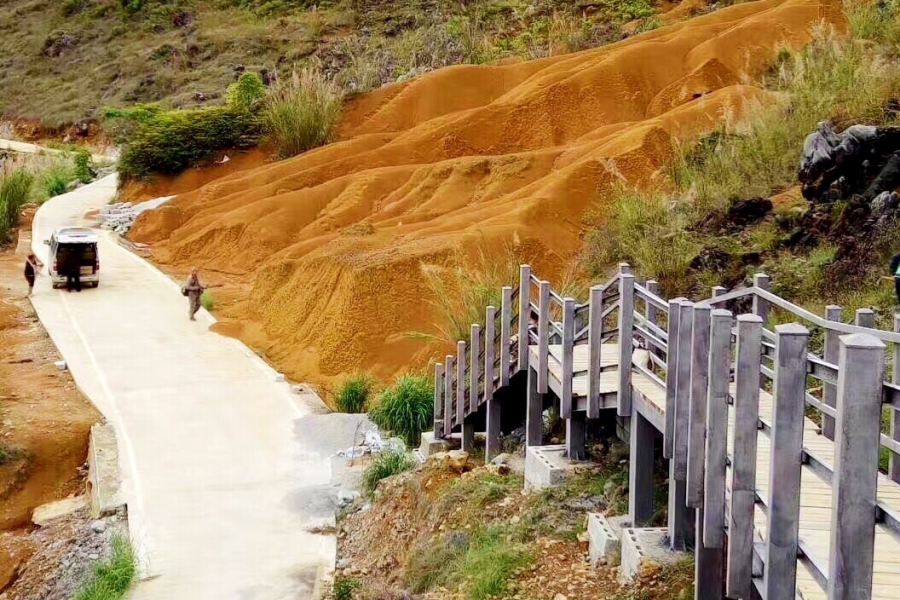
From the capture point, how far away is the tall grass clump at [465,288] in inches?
564

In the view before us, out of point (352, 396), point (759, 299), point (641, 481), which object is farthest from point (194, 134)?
point (641, 481)

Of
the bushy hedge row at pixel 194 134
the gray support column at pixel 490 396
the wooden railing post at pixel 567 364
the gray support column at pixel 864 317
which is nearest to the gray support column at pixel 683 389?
the gray support column at pixel 864 317

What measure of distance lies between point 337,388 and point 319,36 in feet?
152

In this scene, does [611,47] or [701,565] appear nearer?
[701,565]

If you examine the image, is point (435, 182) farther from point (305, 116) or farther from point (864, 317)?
point (864, 317)

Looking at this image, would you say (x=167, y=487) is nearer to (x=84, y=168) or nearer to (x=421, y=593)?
(x=421, y=593)

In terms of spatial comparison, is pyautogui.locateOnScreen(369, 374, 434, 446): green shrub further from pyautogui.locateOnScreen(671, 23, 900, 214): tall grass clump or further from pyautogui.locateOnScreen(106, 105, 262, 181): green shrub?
pyautogui.locateOnScreen(106, 105, 262, 181): green shrub

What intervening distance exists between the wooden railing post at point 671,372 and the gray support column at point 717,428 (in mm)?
1017

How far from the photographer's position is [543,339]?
9344mm

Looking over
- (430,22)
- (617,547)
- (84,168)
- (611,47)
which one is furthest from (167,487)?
(430,22)

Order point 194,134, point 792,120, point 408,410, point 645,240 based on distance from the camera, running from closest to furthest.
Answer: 1. point 645,240
2. point 408,410
3. point 792,120
4. point 194,134

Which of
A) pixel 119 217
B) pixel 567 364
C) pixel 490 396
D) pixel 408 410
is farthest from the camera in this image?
pixel 119 217

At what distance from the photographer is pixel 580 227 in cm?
2095

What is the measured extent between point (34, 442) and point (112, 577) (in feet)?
18.9
